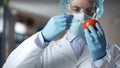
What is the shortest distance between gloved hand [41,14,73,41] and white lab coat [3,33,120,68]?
3 cm

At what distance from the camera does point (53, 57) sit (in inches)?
43.9

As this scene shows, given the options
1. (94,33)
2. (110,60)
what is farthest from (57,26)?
(110,60)

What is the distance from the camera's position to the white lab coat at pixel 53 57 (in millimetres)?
989

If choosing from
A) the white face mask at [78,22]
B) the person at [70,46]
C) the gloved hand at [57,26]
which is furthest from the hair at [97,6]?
the gloved hand at [57,26]

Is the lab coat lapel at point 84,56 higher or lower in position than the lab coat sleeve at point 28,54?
lower

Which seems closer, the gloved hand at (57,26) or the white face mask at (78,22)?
the gloved hand at (57,26)

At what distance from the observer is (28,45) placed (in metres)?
1.00

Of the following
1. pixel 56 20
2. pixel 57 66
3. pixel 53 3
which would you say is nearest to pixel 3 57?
pixel 53 3

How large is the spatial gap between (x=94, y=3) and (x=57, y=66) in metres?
0.34

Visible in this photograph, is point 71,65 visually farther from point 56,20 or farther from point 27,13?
point 27,13

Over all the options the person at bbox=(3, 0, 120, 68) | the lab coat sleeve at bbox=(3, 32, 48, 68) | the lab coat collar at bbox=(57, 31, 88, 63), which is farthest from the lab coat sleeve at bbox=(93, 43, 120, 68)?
the lab coat sleeve at bbox=(3, 32, 48, 68)

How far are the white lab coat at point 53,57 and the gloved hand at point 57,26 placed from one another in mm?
31

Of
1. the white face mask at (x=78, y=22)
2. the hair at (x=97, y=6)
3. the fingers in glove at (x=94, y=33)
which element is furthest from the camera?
the hair at (x=97, y=6)

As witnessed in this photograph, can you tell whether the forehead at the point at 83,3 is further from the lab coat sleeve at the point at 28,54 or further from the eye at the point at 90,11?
the lab coat sleeve at the point at 28,54
